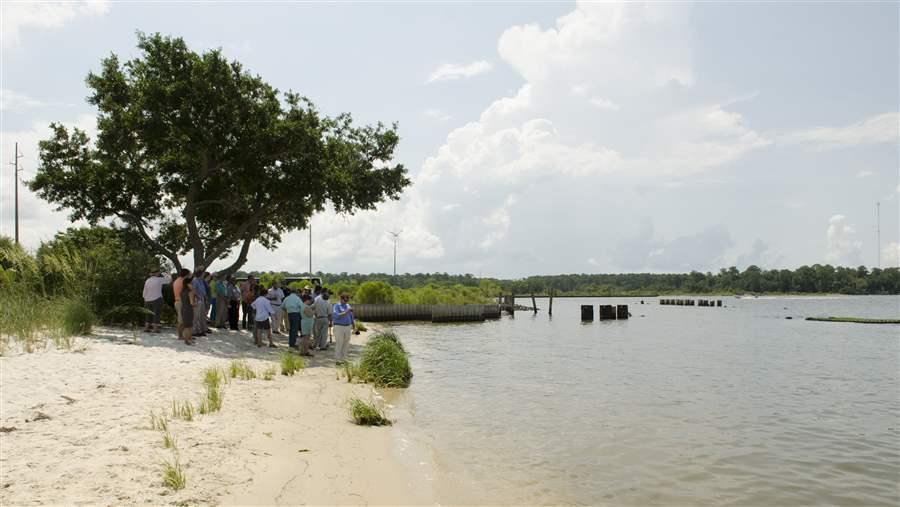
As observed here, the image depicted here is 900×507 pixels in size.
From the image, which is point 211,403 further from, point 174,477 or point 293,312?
point 293,312

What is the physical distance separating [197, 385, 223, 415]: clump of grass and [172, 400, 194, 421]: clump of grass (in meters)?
0.18

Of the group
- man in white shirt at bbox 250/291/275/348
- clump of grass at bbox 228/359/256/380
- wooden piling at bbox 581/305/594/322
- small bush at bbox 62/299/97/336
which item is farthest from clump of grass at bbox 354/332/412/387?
wooden piling at bbox 581/305/594/322

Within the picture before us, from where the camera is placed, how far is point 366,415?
1045cm

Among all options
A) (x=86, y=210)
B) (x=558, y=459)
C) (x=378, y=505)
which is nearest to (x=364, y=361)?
(x=558, y=459)

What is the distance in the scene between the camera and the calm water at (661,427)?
852 centimetres

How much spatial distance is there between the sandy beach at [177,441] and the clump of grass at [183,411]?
8 cm

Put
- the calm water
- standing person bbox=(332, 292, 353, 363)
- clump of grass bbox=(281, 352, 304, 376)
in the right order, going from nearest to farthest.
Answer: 1. the calm water
2. clump of grass bbox=(281, 352, 304, 376)
3. standing person bbox=(332, 292, 353, 363)

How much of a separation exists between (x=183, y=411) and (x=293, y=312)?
31.7ft

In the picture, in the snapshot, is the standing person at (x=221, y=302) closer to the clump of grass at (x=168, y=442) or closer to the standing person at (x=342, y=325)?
the standing person at (x=342, y=325)

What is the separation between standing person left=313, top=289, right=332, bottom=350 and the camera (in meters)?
18.1

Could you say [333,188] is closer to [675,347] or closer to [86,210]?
[86,210]

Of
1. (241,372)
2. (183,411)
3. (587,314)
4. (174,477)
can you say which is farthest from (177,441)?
(587,314)

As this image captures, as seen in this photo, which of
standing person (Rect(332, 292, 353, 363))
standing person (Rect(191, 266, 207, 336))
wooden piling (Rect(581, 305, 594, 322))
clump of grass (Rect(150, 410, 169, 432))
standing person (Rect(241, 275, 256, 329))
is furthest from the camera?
wooden piling (Rect(581, 305, 594, 322))

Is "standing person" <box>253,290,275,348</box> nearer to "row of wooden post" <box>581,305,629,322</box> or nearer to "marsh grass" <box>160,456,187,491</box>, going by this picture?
"marsh grass" <box>160,456,187,491</box>
